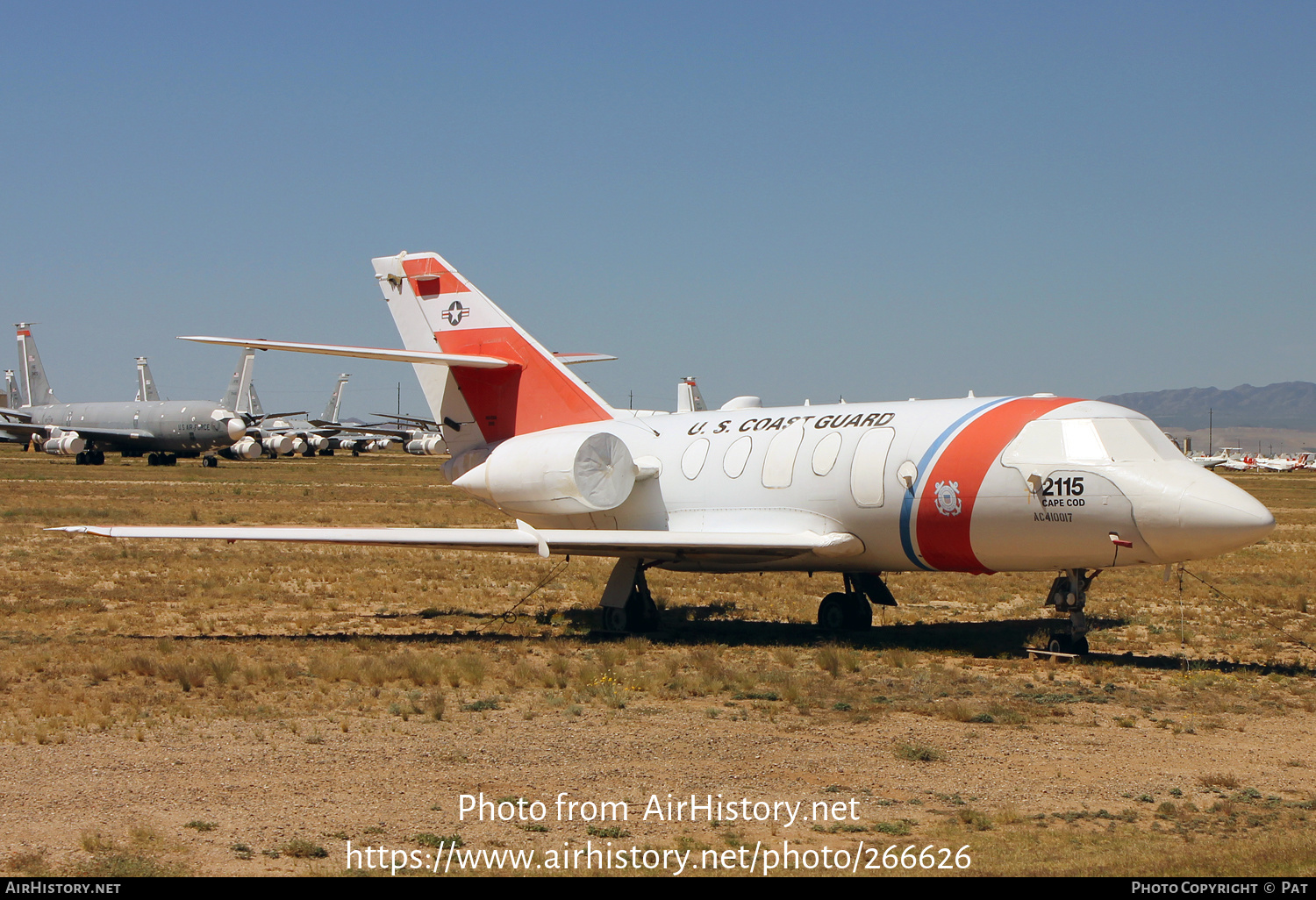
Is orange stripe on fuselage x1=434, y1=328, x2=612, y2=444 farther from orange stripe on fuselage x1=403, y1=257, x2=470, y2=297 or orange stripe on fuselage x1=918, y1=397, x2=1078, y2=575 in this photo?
orange stripe on fuselage x1=918, y1=397, x2=1078, y2=575

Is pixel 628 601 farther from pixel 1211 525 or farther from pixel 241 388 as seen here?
pixel 241 388

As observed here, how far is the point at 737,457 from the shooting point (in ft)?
56.4

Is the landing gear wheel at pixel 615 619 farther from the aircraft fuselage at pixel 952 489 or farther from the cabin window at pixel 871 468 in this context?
the cabin window at pixel 871 468

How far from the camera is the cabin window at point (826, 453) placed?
15.9 metres

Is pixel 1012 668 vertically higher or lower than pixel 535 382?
lower

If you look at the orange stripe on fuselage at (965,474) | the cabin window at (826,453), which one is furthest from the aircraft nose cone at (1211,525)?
the cabin window at (826,453)

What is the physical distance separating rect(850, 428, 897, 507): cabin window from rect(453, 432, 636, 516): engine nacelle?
364 cm

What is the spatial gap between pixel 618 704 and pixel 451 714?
5.16ft

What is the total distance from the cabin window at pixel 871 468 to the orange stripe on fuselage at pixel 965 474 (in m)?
0.63

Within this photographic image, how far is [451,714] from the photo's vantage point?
11.5m

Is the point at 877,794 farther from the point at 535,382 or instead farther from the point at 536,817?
the point at 535,382

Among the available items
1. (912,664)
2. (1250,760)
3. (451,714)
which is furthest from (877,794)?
(912,664)

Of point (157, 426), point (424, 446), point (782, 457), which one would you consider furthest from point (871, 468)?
point (424, 446)

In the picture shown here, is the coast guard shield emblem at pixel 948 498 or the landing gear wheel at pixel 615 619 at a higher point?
the coast guard shield emblem at pixel 948 498
